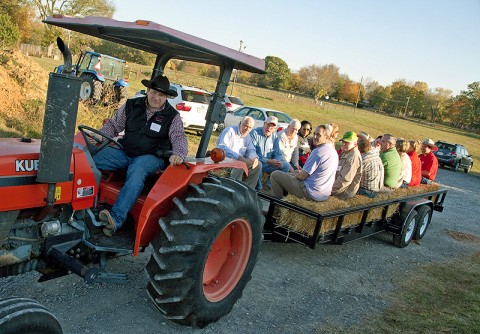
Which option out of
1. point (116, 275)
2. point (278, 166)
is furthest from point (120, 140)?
point (278, 166)

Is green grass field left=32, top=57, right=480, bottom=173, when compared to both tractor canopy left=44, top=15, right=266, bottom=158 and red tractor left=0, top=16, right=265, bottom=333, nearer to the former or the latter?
tractor canopy left=44, top=15, right=266, bottom=158

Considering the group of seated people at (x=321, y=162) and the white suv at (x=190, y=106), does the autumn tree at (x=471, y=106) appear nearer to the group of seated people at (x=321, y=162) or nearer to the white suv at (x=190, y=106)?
the white suv at (x=190, y=106)

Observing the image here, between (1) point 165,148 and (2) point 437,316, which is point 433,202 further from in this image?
(1) point 165,148

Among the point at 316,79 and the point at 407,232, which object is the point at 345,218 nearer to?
the point at 407,232

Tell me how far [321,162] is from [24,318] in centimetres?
416

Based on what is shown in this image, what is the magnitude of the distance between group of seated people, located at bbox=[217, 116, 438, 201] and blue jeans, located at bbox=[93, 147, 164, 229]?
2155 millimetres

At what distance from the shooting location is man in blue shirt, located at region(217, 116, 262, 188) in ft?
21.6

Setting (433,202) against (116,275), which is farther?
(433,202)

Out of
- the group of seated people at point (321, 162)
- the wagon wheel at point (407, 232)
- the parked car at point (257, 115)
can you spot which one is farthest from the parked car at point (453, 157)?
the wagon wheel at point (407, 232)

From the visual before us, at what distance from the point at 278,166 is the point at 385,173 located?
5.83 feet

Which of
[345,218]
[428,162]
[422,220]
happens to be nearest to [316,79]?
[428,162]

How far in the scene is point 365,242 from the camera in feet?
23.6

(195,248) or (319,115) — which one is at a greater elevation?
(319,115)

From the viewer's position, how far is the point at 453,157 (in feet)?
76.2
